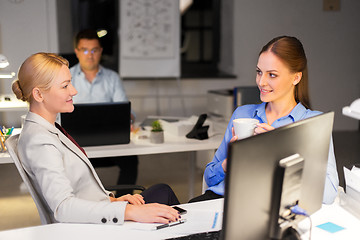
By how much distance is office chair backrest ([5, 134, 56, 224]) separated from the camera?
5.25 feet

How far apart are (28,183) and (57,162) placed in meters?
0.15

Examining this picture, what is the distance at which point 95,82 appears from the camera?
3572mm

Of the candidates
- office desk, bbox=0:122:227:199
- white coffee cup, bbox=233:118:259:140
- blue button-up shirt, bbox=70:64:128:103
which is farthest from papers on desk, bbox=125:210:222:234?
blue button-up shirt, bbox=70:64:128:103

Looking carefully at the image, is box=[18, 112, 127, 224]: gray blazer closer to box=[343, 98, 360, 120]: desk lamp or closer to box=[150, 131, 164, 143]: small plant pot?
box=[343, 98, 360, 120]: desk lamp

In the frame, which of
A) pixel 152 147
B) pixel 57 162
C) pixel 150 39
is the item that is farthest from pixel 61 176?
pixel 150 39

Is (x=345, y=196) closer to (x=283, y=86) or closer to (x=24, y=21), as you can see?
(x=283, y=86)

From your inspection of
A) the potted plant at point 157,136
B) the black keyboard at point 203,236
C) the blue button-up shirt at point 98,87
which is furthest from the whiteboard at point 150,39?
the black keyboard at point 203,236

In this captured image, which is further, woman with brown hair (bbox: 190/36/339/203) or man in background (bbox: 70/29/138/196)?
man in background (bbox: 70/29/138/196)

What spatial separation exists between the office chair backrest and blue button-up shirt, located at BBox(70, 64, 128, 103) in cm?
185

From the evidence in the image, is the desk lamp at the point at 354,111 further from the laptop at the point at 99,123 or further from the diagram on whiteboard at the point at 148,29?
the diagram on whiteboard at the point at 148,29

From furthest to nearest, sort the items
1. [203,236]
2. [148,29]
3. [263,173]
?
[148,29] → [203,236] → [263,173]

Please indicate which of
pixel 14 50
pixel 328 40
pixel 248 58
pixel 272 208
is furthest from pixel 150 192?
pixel 328 40

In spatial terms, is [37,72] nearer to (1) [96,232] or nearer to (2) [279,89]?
(1) [96,232]

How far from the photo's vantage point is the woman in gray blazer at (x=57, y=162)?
4.98ft
